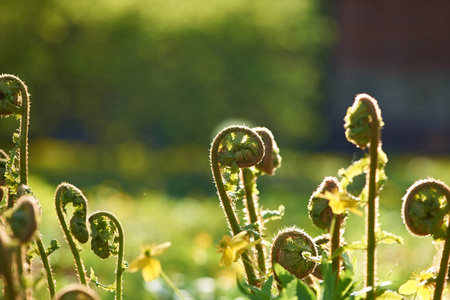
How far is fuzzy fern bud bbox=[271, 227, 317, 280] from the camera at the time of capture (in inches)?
53.7

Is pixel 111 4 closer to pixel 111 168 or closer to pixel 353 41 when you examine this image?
pixel 111 168

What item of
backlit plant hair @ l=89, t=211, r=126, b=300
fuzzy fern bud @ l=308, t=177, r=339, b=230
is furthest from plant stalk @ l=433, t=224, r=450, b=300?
backlit plant hair @ l=89, t=211, r=126, b=300

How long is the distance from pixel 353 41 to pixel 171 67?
818 centimetres

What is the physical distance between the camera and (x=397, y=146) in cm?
1825

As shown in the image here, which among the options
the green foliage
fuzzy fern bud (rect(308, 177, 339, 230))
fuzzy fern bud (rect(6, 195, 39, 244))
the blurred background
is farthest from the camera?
the green foliage

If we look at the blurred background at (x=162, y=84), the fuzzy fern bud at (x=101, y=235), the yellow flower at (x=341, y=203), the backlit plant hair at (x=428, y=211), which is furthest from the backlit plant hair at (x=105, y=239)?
the blurred background at (x=162, y=84)

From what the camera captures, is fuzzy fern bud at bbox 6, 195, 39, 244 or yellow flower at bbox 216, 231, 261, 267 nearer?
fuzzy fern bud at bbox 6, 195, 39, 244

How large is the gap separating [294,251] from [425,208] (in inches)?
10.9

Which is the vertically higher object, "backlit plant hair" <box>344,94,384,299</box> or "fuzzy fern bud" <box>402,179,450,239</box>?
"backlit plant hair" <box>344,94,384,299</box>

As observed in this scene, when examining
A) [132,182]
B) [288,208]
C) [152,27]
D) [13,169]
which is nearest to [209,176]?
[132,182]

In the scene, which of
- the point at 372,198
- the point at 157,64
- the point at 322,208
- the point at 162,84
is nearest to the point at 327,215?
the point at 322,208

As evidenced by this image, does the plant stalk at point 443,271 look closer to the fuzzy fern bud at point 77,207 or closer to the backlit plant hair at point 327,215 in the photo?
the backlit plant hair at point 327,215

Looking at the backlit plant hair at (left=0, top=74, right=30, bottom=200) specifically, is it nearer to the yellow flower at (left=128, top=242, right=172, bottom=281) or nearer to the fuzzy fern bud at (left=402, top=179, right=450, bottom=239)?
the yellow flower at (left=128, top=242, right=172, bottom=281)

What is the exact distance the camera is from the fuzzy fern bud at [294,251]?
137 cm
